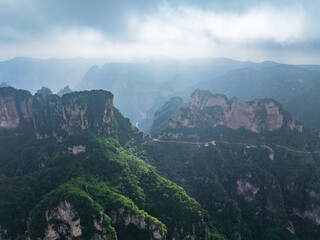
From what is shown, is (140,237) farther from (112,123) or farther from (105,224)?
(112,123)

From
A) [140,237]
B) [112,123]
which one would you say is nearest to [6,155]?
[112,123]

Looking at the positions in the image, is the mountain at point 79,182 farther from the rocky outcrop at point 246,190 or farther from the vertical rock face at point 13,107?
the rocky outcrop at point 246,190

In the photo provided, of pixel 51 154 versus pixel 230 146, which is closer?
pixel 51 154

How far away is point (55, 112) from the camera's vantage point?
117750 millimetres

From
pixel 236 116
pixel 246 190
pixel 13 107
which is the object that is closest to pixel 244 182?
pixel 246 190

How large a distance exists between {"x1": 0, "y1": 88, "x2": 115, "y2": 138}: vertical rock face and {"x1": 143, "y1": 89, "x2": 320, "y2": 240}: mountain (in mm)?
32041

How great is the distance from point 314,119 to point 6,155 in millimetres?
199882

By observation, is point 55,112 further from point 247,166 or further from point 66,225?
point 247,166

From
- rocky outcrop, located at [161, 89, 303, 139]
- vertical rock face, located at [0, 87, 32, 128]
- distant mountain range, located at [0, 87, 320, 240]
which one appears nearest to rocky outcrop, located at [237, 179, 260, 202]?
distant mountain range, located at [0, 87, 320, 240]

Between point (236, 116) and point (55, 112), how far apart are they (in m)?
104

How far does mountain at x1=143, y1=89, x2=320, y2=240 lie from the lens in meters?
82.9

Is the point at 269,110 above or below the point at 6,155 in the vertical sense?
above

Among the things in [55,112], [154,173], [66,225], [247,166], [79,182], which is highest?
[55,112]

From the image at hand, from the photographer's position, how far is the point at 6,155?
90812mm
